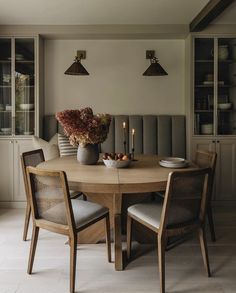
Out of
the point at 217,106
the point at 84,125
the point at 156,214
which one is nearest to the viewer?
the point at 156,214

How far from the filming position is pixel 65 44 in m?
4.26

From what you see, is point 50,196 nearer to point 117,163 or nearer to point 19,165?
point 117,163

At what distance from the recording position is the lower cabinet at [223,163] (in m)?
3.98

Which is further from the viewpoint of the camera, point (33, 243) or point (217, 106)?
point (217, 106)

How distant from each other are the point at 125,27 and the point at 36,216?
8.82ft

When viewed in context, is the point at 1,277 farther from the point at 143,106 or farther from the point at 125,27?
the point at 125,27

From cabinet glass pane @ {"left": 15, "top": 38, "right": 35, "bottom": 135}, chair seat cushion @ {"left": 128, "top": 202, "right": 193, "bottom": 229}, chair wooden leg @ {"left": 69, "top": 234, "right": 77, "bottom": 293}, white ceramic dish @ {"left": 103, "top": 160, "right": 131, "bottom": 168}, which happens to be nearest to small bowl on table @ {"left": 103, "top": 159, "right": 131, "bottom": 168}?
white ceramic dish @ {"left": 103, "top": 160, "right": 131, "bottom": 168}

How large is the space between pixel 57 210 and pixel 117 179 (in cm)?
45

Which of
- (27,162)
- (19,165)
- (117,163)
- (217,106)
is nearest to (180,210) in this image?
(117,163)

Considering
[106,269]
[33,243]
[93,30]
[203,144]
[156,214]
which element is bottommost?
[106,269]

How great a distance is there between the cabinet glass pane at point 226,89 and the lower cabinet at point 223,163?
6.5 inches

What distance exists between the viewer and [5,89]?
405 cm

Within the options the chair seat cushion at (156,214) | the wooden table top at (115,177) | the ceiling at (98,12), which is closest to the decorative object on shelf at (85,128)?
the wooden table top at (115,177)

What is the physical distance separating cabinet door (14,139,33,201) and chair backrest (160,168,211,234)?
2.47 m
